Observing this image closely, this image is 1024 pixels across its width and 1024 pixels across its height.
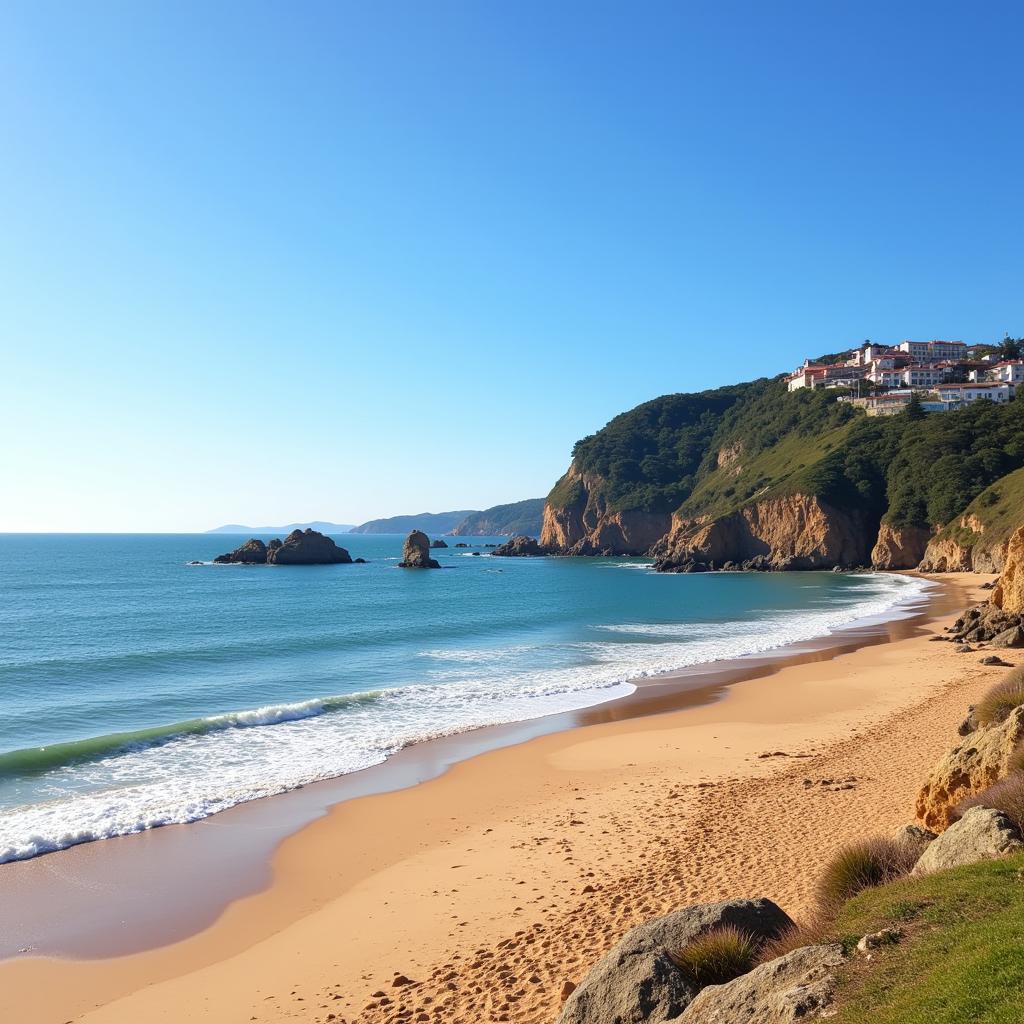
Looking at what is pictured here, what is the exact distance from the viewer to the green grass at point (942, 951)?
4312mm

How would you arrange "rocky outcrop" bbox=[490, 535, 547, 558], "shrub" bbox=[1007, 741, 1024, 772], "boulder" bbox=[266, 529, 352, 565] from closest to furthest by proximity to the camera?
"shrub" bbox=[1007, 741, 1024, 772]
"boulder" bbox=[266, 529, 352, 565]
"rocky outcrop" bbox=[490, 535, 547, 558]

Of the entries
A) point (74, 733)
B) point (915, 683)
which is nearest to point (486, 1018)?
point (74, 733)

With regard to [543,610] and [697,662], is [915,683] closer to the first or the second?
[697,662]

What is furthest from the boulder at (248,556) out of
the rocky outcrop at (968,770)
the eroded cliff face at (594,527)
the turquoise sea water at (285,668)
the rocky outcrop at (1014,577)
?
the rocky outcrop at (968,770)

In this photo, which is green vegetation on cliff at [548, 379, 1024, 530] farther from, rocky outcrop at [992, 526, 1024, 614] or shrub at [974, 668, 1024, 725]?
shrub at [974, 668, 1024, 725]

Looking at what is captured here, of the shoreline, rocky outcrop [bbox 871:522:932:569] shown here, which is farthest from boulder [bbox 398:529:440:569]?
the shoreline

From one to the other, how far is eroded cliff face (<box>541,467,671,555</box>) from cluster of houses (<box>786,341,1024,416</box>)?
118ft

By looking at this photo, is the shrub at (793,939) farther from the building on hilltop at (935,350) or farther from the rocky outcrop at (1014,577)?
the building on hilltop at (935,350)

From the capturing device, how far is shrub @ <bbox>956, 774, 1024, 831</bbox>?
23.9 feet

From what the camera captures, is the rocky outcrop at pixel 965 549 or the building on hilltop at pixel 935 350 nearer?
the rocky outcrop at pixel 965 549

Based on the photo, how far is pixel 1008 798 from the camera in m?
7.52

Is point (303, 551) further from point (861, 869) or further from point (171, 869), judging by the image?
point (861, 869)

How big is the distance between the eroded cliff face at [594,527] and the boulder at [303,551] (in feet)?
135

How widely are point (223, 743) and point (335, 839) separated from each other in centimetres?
788
